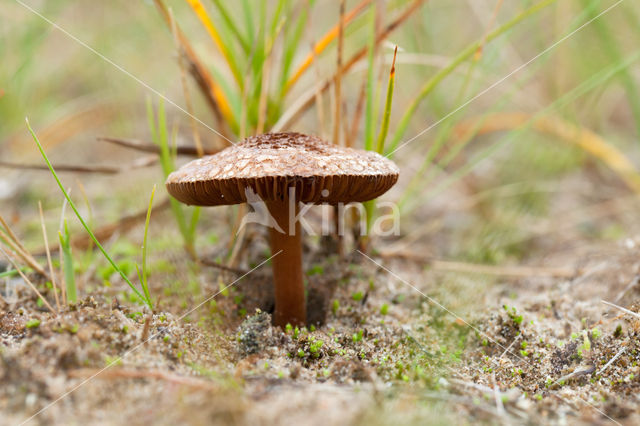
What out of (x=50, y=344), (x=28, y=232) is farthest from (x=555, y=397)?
(x=28, y=232)

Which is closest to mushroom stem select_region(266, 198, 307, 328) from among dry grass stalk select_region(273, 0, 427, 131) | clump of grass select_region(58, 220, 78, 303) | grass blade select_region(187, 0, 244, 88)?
dry grass stalk select_region(273, 0, 427, 131)

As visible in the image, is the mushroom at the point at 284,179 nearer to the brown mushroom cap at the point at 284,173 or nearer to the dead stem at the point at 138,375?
the brown mushroom cap at the point at 284,173

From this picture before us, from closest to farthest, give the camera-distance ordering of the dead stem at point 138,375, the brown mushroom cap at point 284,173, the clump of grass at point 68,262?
the dead stem at point 138,375, the brown mushroom cap at point 284,173, the clump of grass at point 68,262

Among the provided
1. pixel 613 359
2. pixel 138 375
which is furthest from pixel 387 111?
pixel 138 375

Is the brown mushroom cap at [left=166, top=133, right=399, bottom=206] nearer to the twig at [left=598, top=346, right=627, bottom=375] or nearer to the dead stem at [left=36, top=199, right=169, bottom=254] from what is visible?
the dead stem at [left=36, top=199, right=169, bottom=254]

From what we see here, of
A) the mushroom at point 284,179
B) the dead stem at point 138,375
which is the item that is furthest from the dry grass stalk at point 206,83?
the dead stem at point 138,375

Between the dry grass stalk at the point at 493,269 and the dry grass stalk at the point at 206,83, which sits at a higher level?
the dry grass stalk at the point at 206,83
